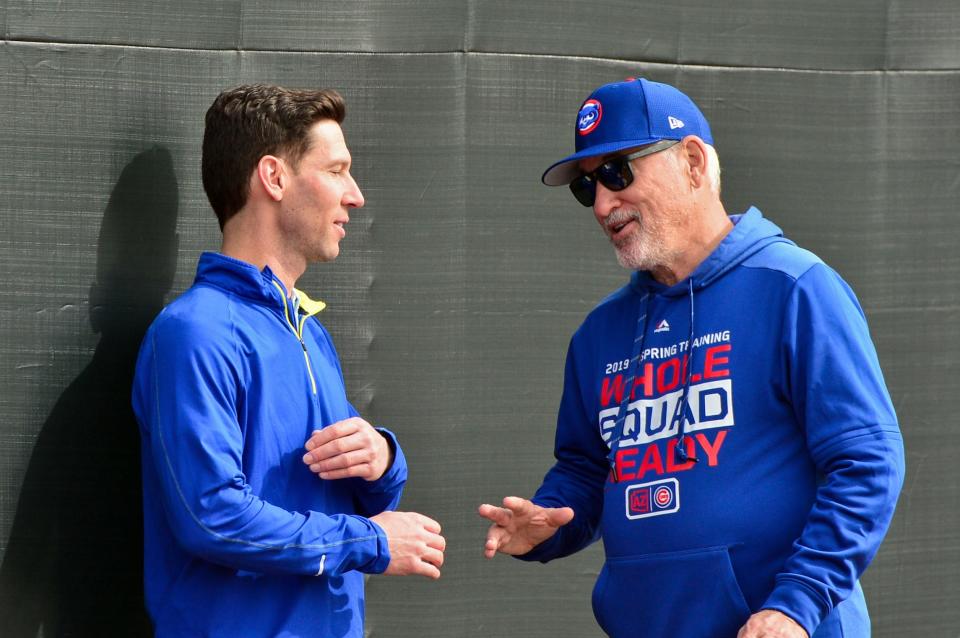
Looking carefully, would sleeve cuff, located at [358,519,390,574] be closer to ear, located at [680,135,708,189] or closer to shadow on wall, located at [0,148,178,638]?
shadow on wall, located at [0,148,178,638]

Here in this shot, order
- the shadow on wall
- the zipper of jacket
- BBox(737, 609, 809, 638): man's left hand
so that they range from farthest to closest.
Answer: the shadow on wall, the zipper of jacket, BBox(737, 609, 809, 638): man's left hand

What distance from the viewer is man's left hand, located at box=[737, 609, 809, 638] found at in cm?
210

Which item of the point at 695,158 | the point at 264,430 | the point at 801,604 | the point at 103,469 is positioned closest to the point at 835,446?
the point at 801,604

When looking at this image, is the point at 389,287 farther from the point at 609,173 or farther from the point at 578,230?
the point at 609,173

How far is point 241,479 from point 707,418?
91cm

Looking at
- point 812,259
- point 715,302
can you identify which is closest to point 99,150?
point 715,302

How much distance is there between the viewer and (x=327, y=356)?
103 inches

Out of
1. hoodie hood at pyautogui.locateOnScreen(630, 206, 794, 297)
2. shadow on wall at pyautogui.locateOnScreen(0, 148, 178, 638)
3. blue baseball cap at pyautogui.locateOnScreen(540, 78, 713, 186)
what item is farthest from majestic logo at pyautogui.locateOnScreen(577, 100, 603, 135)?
shadow on wall at pyautogui.locateOnScreen(0, 148, 178, 638)

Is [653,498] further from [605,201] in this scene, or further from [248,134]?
[248,134]

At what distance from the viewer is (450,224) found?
10.4 feet

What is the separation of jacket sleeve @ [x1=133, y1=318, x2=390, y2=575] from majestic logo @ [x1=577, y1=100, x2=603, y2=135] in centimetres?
90

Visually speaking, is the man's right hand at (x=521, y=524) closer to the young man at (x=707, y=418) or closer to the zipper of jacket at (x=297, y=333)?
the young man at (x=707, y=418)

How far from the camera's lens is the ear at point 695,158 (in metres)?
2.58

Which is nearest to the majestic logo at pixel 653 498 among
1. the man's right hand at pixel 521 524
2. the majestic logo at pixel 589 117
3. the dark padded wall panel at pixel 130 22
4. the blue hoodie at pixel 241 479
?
the man's right hand at pixel 521 524
